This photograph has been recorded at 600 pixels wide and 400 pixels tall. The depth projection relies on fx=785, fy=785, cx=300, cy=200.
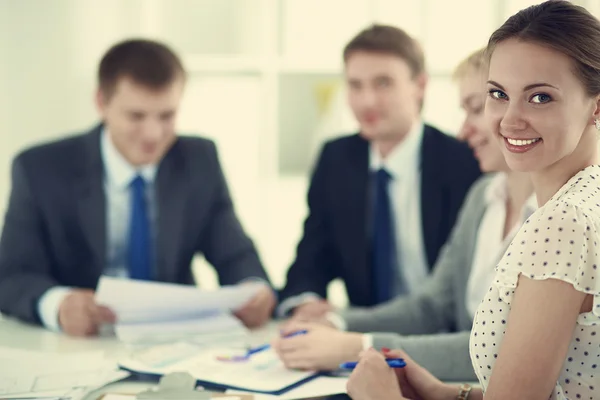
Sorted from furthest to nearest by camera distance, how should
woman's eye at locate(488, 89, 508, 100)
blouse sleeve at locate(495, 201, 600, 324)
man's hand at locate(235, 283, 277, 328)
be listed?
man's hand at locate(235, 283, 277, 328), woman's eye at locate(488, 89, 508, 100), blouse sleeve at locate(495, 201, 600, 324)

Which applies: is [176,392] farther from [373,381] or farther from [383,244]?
[383,244]

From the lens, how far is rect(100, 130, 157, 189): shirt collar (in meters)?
2.34

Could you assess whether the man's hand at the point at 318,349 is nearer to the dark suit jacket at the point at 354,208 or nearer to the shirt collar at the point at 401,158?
the dark suit jacket at the point at 354,208

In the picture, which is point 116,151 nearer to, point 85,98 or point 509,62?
point 85,98

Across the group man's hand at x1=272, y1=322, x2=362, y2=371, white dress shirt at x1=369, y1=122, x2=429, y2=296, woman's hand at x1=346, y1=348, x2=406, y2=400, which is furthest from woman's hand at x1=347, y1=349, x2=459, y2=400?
white dress shirt at x1=369, y1=122, x2=429, y2=296

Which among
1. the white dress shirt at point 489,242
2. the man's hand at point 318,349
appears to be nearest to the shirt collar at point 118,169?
the man's hand at point 318,349

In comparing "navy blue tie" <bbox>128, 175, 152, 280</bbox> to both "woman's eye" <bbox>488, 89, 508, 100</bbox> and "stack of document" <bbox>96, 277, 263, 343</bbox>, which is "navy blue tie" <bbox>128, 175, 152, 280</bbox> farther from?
"woman's eye" <bbox>488, 89, 508, 100</bbox>

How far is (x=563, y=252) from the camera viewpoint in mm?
978

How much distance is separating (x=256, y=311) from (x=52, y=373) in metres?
0.60

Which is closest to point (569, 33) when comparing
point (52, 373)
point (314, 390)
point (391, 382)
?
point (391, 382)

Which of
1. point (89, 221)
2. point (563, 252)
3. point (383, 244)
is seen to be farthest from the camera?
point (383, 244)

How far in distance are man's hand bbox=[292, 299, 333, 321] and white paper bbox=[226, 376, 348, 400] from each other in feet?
1.68

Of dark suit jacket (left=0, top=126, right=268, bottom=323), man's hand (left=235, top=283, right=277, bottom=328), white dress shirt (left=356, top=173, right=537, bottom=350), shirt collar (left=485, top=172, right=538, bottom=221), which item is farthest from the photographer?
dark suit jacket (left=0, top=126, right=268, bottom=323)

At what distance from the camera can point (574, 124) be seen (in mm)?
1052
